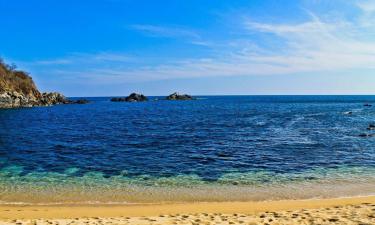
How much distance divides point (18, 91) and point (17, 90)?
0.77 metres

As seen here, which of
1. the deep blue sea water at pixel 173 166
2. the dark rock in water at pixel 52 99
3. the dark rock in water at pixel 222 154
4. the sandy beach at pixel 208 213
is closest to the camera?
the sandy beach at pixel 208 213

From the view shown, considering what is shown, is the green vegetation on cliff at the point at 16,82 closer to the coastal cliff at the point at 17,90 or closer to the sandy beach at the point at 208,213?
the coastal cliff at the point at 17,90

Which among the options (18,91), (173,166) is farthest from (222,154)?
(18,91)

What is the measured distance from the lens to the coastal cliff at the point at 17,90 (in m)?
126

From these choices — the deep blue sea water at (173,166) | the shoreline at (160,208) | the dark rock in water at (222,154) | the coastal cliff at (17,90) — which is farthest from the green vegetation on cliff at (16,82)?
the shoreline at (160,208)

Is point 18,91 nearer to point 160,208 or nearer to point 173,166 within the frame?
point 173,166

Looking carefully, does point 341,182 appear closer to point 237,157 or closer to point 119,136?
point 237,157

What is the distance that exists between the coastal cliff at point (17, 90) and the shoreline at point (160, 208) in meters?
119

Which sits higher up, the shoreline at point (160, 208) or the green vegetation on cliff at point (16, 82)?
the green vegetation on cliff at point (16, 82)

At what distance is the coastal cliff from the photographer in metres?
126

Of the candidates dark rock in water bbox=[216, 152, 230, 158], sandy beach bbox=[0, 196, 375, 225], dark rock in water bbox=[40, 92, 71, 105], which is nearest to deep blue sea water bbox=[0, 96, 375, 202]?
dark rock in water bbox=[216, 152, 230, 158]

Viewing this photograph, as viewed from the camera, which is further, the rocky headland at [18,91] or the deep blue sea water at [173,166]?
the rocky headland at [18,91]

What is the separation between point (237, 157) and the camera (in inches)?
1248

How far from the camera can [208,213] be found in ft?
52.3
